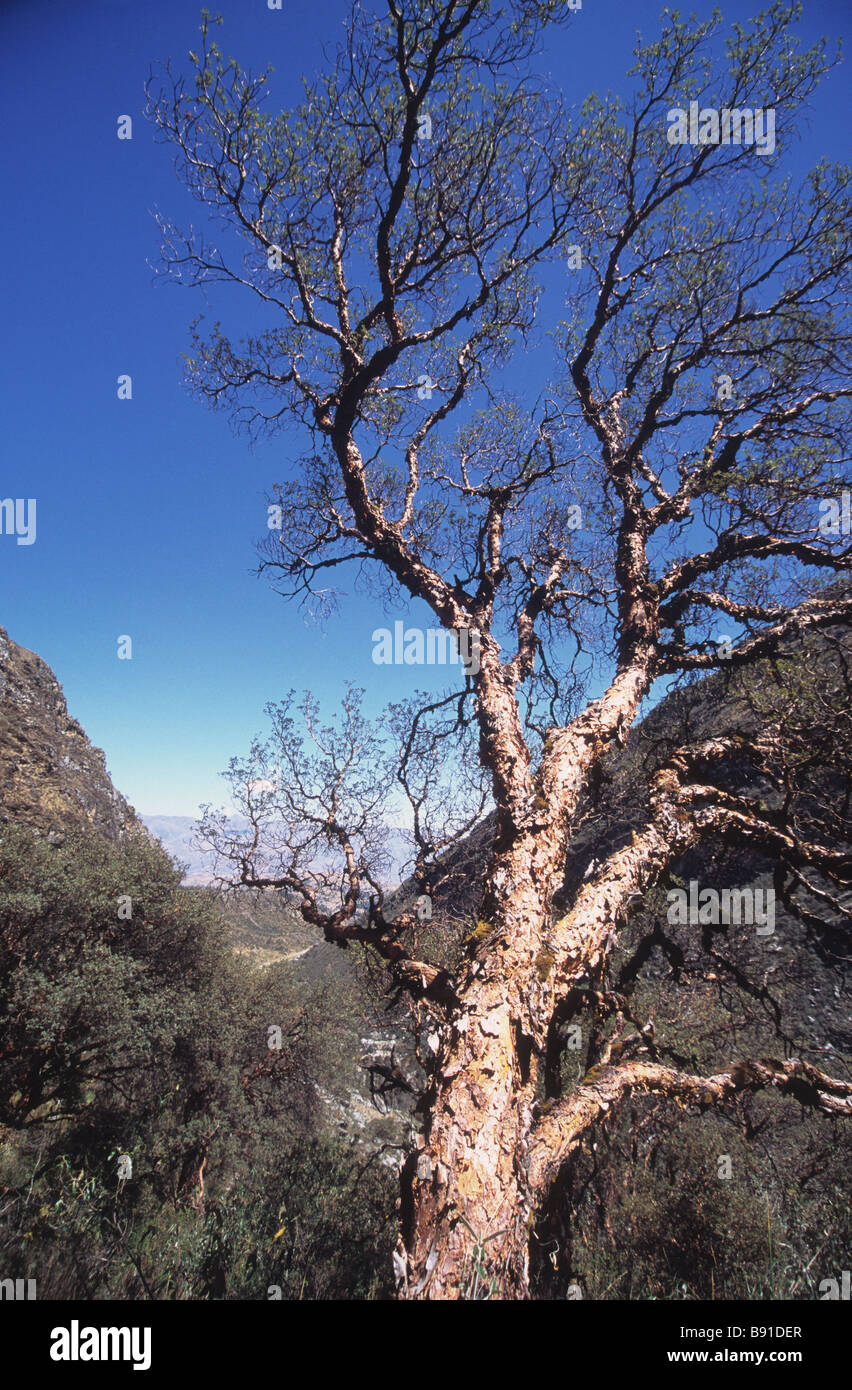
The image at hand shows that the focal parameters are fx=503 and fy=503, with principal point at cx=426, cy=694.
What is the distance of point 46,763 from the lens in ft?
83.5

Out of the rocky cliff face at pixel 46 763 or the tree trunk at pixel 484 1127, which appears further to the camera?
the rocky cliff face at pixel 46 763

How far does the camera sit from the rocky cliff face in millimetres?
22156

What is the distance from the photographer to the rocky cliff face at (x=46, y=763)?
22156 mm
